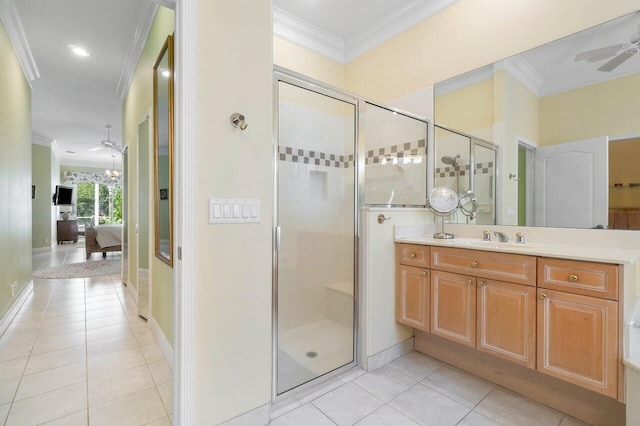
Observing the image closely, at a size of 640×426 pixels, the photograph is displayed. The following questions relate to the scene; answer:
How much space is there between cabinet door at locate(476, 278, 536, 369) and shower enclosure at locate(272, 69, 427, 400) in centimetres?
84

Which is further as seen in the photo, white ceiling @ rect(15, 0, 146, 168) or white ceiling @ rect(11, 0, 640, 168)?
white ceiling @ rect(15, 0, 146, 168)

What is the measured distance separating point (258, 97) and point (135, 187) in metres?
2.74

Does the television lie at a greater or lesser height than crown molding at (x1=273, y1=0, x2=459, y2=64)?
lesser

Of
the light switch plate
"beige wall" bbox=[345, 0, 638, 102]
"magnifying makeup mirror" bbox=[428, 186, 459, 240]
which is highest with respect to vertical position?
"beige wall" bbox=[345, 0, 638, 102]

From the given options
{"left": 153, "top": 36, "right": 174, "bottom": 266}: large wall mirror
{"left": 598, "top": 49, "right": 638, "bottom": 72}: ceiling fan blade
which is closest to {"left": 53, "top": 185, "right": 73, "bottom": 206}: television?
{"left": 153, "top": 36, "right": 174, "bottom": 266}: large wall mirror

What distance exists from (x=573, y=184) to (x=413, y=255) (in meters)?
1.13

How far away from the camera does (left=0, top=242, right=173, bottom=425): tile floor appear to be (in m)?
1.72

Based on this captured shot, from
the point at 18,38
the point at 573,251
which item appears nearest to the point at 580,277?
the point at 573,251

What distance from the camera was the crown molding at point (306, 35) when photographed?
10.1 feet

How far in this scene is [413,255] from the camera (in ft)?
7.36

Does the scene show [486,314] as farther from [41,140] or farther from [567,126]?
[41,140]

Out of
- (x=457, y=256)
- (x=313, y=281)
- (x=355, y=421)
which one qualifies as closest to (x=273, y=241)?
(x=313, y=281)

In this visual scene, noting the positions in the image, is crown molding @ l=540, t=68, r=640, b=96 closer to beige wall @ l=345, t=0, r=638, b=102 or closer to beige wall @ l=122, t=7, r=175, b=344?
beige wall @ l=345, t=0, r=638, b=102

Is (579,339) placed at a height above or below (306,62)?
below
